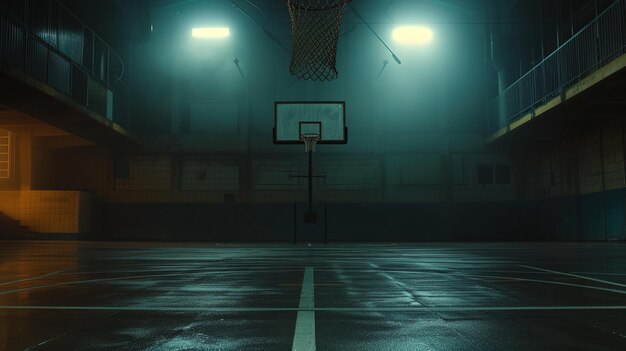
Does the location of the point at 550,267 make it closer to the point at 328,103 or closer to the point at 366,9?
the point at 328,103

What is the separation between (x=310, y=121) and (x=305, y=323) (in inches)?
756

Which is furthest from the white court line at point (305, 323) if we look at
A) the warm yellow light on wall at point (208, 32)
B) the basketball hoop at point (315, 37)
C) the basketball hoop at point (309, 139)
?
the warm yellow light on wall at point (208, 32)

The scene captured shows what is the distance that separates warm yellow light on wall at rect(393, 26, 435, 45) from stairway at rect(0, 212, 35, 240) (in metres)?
18.8

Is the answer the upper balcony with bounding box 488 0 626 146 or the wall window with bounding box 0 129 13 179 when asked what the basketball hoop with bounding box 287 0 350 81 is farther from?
the wall window with bounding box 0 129 13 179

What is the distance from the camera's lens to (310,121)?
23.4 metres

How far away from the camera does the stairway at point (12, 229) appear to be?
2472cm

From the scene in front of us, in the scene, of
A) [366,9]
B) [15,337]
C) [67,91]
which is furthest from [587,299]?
[366,9]

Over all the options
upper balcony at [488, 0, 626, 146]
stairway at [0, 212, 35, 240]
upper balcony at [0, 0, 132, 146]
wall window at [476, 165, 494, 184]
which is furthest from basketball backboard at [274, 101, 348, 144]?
stairway at [0, 212, 35, 240]

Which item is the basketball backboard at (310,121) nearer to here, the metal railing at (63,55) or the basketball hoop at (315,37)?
the basketball hoop at (315,37)

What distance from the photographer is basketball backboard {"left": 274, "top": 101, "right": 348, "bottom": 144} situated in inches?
920

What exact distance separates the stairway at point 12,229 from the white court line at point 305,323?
2177cm

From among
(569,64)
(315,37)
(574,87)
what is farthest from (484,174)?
(315,37)

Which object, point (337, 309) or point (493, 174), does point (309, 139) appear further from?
point (337, 309)

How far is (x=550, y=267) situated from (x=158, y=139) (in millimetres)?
21421
